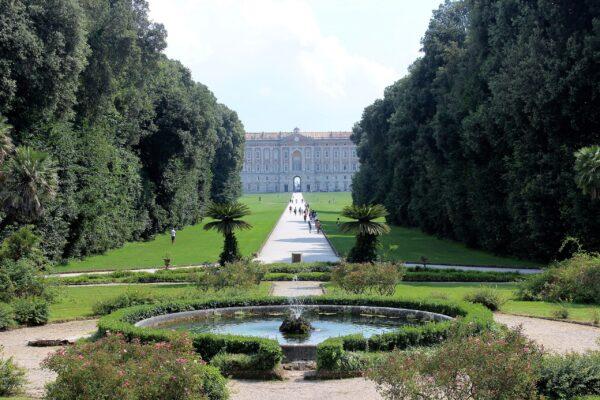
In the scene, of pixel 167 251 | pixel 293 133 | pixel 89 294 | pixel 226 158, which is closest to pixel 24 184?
pixel 89 294

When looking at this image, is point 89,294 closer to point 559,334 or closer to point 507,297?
point 507,297

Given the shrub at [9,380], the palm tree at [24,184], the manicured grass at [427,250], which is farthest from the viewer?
the manicured grass at [427,250]

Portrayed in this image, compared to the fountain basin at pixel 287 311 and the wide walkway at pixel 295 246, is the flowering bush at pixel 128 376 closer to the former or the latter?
the fountain basin at pixel 287 311

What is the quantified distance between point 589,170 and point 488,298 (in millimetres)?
6076

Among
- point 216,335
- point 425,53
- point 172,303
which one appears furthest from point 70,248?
point 425,53

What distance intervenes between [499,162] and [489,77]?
11.7 feet

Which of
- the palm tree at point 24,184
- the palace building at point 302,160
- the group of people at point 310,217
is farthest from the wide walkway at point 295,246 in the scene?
the palace building at point 302,160

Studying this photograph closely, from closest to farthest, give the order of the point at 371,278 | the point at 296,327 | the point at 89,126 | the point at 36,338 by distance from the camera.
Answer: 1. the point at 296,327
2. the point at 36,338
3. the point at 371,278
4. the point at 89,126

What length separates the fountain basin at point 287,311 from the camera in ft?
42.0

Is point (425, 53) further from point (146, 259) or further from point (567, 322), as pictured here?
point (567, 322)

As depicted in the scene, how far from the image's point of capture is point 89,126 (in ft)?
96.2

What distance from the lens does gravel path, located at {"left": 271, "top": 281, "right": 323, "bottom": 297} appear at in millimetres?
18562

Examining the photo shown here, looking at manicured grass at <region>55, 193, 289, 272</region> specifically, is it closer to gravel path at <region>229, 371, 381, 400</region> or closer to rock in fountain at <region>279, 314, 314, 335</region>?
rock in fountain at <region>279, 314, 314, 335</region>

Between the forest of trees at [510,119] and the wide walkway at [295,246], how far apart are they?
7048 millimetres
